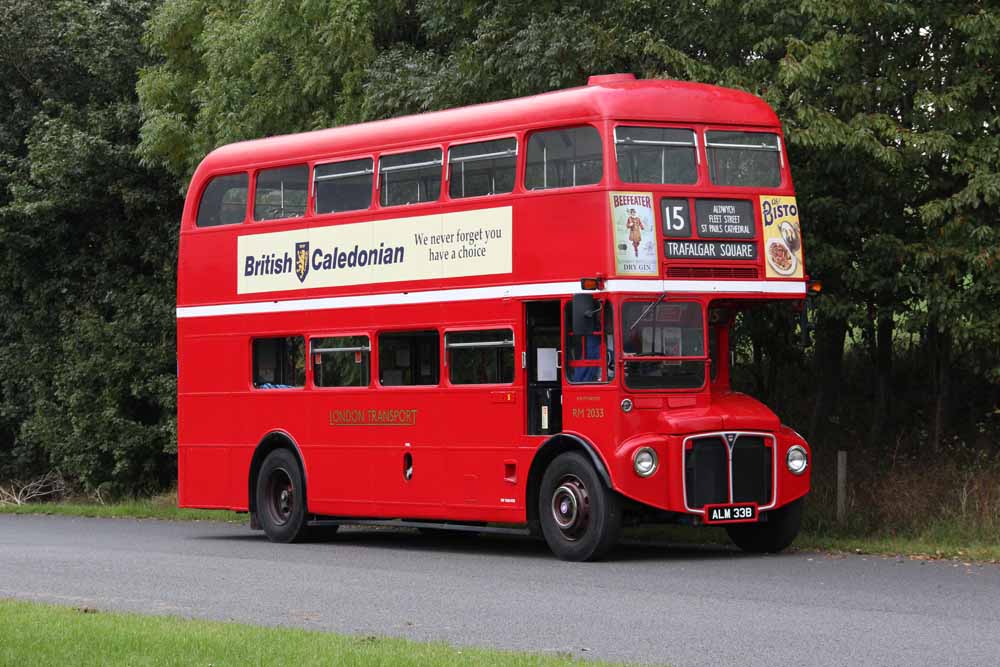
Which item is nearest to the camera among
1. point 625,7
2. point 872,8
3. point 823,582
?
point 823,582

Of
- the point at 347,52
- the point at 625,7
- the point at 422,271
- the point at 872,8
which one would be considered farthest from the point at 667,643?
the point at 347,52

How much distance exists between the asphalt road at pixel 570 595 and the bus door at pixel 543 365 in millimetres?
1415

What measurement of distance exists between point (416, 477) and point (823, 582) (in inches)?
233

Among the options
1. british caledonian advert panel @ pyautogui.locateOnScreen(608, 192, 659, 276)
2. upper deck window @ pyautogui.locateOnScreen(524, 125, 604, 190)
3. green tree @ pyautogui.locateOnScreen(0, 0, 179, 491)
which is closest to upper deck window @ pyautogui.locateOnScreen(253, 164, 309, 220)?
upper deck window @ pyautogui.locateOnScreen(524, 125, 604, 190)

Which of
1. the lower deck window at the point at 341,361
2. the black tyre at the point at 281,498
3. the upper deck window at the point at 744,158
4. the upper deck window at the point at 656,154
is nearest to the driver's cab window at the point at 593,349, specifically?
the upper deck window at the point at 656,154

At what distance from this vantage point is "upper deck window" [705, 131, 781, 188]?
18.5 metres

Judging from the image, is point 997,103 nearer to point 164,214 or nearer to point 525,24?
point 525,24

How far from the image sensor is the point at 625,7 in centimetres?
2262

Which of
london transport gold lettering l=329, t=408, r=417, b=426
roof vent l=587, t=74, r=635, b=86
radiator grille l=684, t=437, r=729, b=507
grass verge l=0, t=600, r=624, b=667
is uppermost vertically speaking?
roof vent l=587, t=74, r=635, b=86

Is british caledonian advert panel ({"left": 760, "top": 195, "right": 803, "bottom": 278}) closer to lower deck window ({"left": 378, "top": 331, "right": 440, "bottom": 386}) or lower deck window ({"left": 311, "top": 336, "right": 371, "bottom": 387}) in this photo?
lower deck window ({"left": 378, "top": 331, "right": 440, "bottom": 386})

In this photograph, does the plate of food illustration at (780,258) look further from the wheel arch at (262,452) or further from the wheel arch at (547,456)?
the wheel arch at (262,452)

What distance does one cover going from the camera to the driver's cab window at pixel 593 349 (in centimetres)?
1814

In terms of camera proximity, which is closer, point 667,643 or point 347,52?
point 667,643

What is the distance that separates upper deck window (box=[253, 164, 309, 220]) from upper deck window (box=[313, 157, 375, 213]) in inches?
10.5
